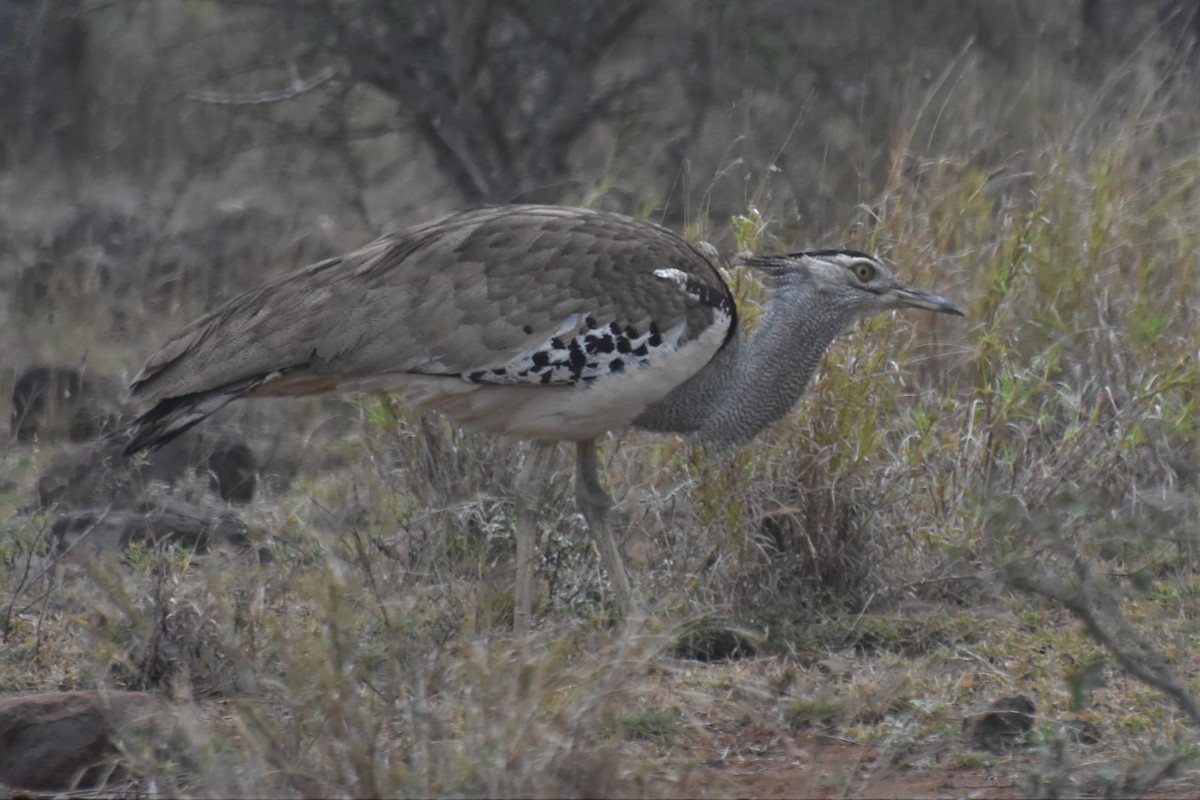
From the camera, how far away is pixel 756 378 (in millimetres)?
4008

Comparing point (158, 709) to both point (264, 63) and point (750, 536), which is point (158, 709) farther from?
point (264, 63)

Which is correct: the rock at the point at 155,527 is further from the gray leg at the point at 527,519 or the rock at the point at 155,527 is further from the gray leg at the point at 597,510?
the gray leg at the point at 597,510

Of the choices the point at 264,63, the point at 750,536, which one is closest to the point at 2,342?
the point at 264,63

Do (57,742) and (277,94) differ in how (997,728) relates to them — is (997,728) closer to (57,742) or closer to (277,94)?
(57,742)

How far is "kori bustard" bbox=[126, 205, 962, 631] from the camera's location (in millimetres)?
3789

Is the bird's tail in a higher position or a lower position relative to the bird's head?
lower

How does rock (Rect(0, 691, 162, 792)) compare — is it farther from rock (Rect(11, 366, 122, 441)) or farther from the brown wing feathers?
rock (Rect(11, 366, 122, 441))

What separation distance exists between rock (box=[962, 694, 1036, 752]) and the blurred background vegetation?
4cm

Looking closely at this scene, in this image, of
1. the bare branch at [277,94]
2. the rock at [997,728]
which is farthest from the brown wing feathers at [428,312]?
the bare branch at [277,94]

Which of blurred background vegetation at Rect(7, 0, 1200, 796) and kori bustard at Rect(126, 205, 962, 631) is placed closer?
blurred background vegetation at Rect(7, 0, 1200, 796)

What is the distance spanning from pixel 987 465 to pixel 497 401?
1390mm

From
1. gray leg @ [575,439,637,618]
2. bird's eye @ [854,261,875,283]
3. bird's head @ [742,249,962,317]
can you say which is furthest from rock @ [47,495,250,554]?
bird's eye @ [854,261,875,283]

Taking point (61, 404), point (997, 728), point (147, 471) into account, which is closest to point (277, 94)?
point (61, 404)

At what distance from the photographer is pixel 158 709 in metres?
3.03
